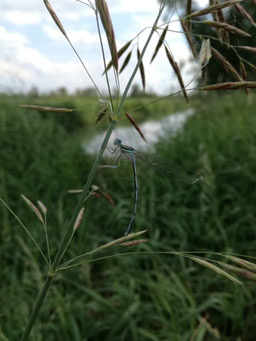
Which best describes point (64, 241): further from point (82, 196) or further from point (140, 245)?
point (140, 245)

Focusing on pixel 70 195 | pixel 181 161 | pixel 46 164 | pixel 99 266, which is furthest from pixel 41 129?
pixel 99 266

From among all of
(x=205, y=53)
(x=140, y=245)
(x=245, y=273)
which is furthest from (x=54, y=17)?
(x=140, y=245)

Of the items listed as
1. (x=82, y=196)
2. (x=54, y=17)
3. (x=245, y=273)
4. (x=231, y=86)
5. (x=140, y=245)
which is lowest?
(x=140, y=245)

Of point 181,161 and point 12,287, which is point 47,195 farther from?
point 181,161

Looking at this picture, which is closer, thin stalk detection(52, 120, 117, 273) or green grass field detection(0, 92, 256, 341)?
thin stalk detection(52, 120, 117, 273)

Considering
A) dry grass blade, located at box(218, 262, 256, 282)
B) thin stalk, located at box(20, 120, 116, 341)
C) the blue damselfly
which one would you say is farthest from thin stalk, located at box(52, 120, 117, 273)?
dry grass blade, located at box(218, 262, 256, 282)

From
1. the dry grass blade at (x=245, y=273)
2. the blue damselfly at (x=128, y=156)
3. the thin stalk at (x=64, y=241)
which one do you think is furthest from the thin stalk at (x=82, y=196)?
the dry grass blade at (x=245, y=273)

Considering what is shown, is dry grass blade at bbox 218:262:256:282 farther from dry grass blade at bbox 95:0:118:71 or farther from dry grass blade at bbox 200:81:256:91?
dry grass blade at bbox 95:0:118:71

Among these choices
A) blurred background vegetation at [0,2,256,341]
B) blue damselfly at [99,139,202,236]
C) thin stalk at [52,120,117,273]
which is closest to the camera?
thin stalk at [52,120,117,273]

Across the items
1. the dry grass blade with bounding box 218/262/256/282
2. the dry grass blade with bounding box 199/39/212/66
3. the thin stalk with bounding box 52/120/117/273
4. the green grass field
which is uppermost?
the dry grass blade with bounding box 199/39/212/66
